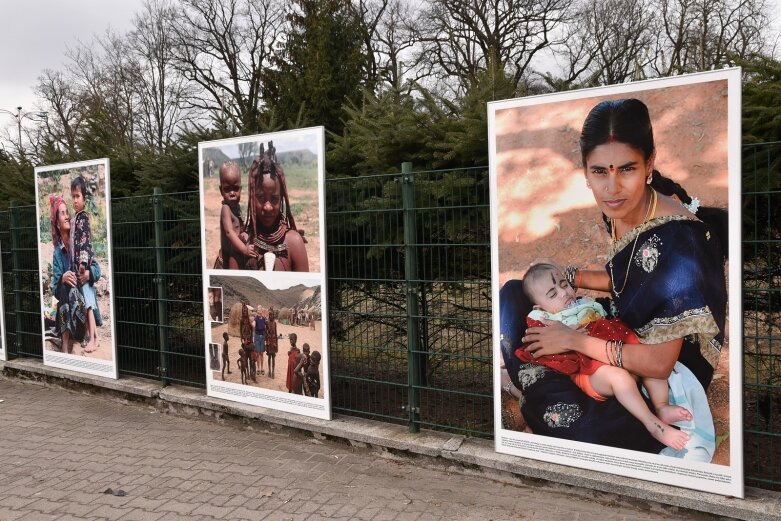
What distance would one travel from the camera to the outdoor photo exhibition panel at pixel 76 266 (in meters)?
7.56

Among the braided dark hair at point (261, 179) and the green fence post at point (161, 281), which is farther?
the green fence post at point (161, 281)

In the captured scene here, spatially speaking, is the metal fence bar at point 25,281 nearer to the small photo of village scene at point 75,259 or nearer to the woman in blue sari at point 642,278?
the small photo of village scene at point 75,259

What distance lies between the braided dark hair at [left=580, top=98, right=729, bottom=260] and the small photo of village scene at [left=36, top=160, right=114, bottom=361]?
18.4ft

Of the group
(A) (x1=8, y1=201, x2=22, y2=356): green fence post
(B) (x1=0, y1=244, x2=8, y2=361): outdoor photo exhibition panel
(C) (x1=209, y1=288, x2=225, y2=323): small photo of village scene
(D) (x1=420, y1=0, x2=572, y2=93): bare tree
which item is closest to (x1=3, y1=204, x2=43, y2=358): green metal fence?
(A) (x1=8, y1=201, x2=22, y2=356): green fence post

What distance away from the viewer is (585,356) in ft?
14.0

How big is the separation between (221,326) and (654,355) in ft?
13.4

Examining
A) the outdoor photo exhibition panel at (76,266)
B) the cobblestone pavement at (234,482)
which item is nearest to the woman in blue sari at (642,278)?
the cobblestone pavement at (234,482)

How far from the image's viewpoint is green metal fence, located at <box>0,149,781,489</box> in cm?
473

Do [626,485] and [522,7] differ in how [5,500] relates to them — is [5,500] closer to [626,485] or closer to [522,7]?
[626,485]

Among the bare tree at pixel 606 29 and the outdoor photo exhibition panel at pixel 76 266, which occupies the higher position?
the bare tree at pixel 606 29

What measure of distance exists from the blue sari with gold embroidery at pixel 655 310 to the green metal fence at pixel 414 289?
80 centimetres

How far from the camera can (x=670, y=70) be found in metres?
5.43

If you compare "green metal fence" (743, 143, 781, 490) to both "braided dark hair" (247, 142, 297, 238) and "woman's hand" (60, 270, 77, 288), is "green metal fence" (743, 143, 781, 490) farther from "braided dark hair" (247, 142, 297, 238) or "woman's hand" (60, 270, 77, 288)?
"woman's hand" (60, 270, 77, 288)

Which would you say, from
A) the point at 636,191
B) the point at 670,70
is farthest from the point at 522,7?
the point at 636,191
